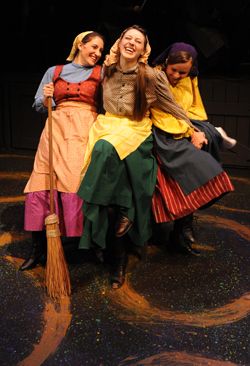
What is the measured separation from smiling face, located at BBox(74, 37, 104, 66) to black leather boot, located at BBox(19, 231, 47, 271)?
1175 millimetres

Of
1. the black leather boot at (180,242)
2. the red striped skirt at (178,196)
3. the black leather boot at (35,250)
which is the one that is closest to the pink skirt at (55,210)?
the black leather boot at (35,250)

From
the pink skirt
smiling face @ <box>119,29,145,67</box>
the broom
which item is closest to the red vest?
smiling face @ <box>119,29,145,67</box>

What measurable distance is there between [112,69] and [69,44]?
11.4 ft

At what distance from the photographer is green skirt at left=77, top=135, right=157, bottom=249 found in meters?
2.19

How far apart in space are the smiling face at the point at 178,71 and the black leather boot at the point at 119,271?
1240 mm

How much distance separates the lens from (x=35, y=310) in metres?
2.05

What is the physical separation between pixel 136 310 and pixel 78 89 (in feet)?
4.71

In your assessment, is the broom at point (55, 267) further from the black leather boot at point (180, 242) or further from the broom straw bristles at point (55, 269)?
the black leather boot at point (180, 242)

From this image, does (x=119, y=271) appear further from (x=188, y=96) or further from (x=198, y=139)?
(x=188, y=96)

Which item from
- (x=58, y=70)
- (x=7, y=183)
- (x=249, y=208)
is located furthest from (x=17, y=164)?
(x=249, y=208)

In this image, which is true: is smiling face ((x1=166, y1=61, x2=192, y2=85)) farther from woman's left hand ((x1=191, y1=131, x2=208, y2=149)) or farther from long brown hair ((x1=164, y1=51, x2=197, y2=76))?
woman's left hand ((x1=191, y1=131, x2=208, y2=149))

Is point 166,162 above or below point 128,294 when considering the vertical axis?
above

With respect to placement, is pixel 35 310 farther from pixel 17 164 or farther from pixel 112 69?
pixel 17 164

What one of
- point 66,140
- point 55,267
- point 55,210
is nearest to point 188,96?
point 66,140
